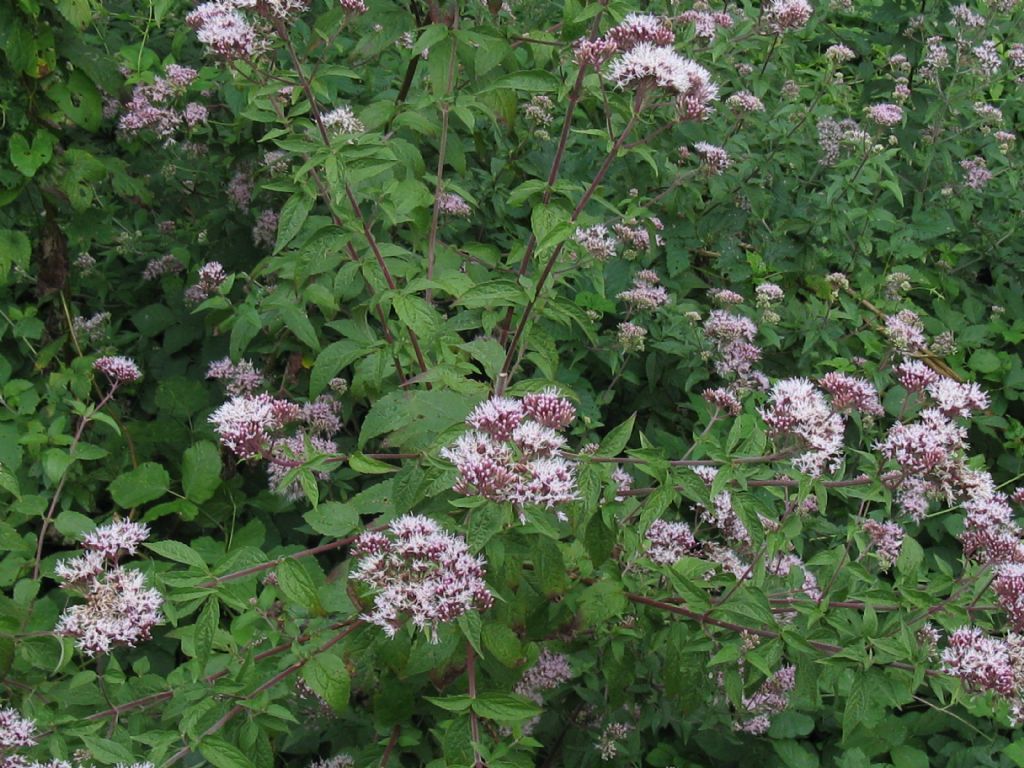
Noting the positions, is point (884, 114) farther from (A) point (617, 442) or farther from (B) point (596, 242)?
(A) point (617, 442)

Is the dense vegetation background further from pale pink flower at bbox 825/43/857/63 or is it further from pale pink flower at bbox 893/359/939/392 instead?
pale pink flower at bbox 825/43/857/63

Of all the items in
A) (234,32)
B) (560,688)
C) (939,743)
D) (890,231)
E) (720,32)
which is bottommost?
(939,743)

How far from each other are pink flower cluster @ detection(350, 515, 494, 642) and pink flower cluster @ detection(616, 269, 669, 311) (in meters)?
1.96

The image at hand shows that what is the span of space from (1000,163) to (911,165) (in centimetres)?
39

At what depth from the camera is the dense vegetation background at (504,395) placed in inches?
88.3

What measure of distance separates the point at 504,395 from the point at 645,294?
1.45 m

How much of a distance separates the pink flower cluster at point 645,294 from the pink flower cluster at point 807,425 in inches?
63.3

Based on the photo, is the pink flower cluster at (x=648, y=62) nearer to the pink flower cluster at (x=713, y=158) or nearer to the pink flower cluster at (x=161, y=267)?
the pink flower cluster at (x=713, y=158)

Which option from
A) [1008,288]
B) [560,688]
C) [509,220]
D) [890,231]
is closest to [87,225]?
[509,220]

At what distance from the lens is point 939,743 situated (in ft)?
10.4

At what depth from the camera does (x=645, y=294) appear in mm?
3920

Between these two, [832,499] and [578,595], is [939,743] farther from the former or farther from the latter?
[578,595]

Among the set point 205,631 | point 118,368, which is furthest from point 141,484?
point 205,631

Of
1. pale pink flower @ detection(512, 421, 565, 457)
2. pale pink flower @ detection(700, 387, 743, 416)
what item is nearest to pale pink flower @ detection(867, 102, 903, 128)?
pale pink flower @ detection(700, 387, 743, 416)
